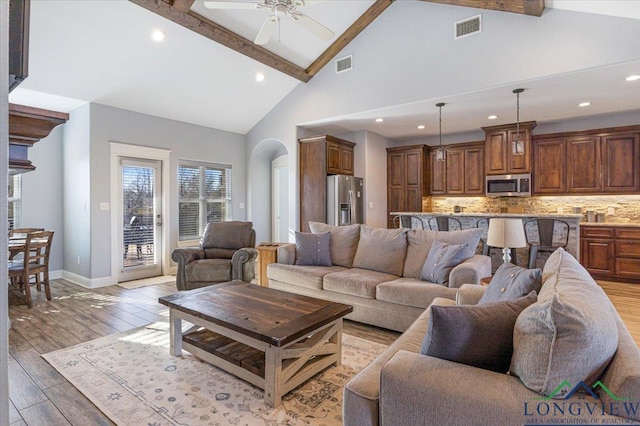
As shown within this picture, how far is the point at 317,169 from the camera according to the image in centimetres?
606

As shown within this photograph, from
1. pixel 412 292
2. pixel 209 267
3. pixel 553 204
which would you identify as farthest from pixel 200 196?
pixel 553 204

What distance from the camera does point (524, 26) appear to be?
3.98 meters

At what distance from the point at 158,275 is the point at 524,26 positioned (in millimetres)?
6531

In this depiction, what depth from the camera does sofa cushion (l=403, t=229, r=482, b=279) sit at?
→ 11.0 feet

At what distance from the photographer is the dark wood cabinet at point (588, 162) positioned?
5379 mm

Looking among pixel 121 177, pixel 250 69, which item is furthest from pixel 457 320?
pixel 121 177

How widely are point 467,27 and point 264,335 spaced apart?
4.62 m

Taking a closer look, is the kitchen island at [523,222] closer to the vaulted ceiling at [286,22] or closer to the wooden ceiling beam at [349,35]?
the vaulted ceiling at [286,22]

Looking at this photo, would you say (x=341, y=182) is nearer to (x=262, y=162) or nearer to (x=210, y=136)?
(x=262, y=162)

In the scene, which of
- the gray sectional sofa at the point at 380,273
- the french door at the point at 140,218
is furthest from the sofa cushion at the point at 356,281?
the french door at the point at 140,218

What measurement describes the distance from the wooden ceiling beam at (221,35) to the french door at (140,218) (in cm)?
237

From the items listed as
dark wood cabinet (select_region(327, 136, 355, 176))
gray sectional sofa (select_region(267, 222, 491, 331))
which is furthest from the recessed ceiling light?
gray sectional sofa (select_region(267, 222, 491, 331))

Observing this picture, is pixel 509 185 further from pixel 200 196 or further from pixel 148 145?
pixel 148 145

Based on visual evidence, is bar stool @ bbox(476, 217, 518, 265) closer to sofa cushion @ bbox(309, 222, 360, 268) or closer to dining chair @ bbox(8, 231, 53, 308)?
sofa cushion @ bbox(309, 222, 360, 268)
